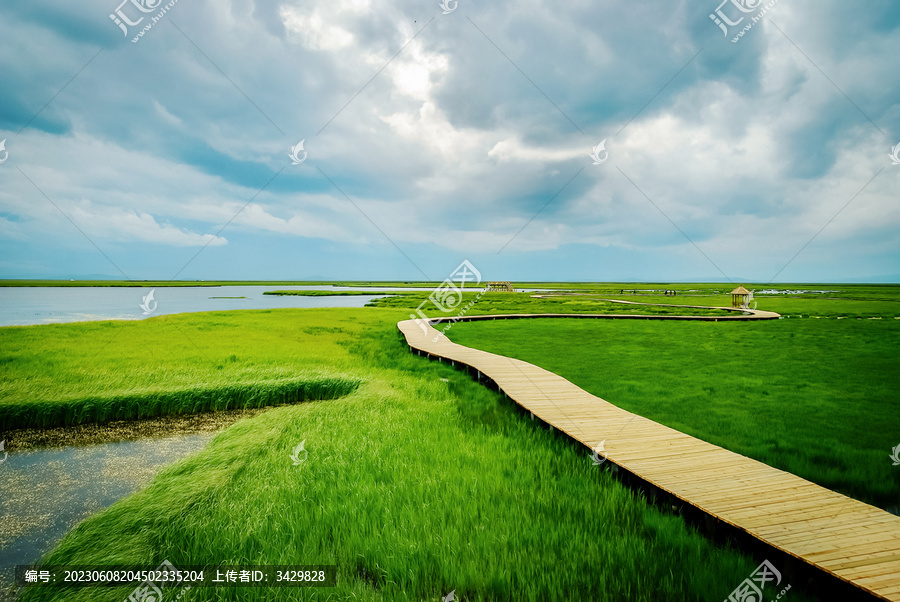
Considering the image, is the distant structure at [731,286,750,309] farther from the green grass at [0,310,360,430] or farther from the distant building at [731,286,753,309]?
the green grass at [0,310,360,430]

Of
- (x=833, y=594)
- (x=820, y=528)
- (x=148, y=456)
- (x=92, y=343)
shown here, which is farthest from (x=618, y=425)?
(x=92, y=343)

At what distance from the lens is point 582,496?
571cm

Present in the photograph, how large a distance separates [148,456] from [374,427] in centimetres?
477

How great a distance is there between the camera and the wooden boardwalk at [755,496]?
A: 378 centimetres

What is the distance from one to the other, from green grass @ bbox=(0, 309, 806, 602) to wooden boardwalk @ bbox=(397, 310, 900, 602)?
39cm

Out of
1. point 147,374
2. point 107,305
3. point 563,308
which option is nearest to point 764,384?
point 147,374

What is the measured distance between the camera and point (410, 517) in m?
5.27

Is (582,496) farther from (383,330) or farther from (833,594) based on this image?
(383,330)

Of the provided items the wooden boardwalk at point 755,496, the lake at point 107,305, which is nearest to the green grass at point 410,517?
the wooden boardwalk at point 755,496

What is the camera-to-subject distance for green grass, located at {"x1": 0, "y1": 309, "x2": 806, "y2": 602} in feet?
13.7

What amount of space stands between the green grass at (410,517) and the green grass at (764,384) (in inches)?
135

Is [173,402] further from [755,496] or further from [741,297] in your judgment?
[741,297]

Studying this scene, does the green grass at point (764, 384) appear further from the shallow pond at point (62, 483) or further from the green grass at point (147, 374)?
the shallow pond at point (62, 483)

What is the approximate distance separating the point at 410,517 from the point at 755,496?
4.28m
